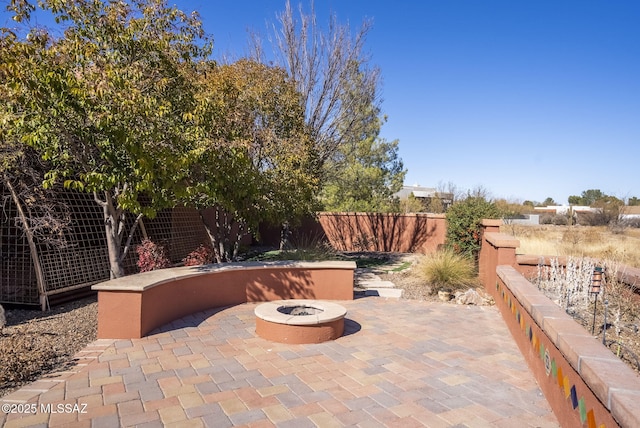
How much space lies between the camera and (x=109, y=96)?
5.29 metres

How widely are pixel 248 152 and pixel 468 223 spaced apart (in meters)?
5.35

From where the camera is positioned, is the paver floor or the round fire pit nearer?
the paver floor

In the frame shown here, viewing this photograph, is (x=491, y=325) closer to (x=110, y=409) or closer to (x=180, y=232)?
(x=110, y=409)

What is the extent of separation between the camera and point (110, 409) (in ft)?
10.9

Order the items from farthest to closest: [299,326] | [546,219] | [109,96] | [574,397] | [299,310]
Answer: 1. [546,219]
2. [299,310]
3. [109,96]
4. [299,326]
5. [574,397]

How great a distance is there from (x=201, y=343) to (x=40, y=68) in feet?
12.1

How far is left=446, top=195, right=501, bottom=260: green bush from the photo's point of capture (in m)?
9.67

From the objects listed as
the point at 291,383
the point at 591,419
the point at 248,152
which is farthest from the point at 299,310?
the point at 248,152

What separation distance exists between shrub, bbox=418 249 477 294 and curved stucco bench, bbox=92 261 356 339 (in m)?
1.82

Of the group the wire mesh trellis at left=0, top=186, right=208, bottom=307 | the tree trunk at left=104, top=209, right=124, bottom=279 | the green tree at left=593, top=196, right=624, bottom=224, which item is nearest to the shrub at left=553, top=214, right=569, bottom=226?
the green tree at left=593, top=196, right=624, bottom=224

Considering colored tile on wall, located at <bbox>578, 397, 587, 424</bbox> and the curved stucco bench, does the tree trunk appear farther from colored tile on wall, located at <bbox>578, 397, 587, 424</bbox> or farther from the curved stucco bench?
colored tile on wall, located at <bbox>578, 397, 587, 424</bbox>

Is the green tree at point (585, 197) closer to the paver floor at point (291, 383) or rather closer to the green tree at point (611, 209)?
the green tree at point (611, 209)

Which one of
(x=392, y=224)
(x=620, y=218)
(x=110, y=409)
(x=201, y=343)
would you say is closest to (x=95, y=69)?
(x=201, y=343)

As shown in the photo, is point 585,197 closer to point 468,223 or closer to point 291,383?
point 468,223
